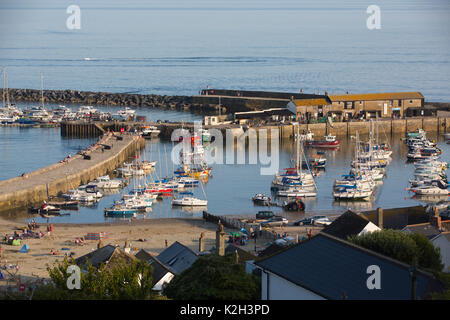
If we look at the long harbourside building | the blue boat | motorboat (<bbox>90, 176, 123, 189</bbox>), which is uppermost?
the long harbourside building

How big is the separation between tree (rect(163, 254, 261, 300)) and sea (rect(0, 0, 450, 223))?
13.9 m

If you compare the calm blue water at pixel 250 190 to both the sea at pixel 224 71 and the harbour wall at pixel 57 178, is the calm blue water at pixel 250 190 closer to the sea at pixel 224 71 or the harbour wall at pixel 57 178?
the sea at pixel 224 71

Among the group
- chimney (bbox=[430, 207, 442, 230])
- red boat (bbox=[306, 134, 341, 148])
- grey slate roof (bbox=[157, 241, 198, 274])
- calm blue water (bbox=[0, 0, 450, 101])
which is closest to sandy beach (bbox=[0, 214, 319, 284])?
grey slate roof (bbox=[157, 241, 198, 274])

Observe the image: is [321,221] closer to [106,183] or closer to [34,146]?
[106,183]

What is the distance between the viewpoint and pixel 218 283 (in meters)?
13.7

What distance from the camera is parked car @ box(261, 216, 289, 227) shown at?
92.0 feet

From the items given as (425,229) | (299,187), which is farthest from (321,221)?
(299,187)

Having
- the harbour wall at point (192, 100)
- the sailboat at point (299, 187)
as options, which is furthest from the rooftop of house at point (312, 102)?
the sailboat at point (299, 187)

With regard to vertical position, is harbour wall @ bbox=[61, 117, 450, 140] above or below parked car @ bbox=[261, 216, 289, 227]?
above

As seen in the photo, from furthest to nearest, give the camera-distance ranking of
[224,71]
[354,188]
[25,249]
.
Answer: [224,71] < [354,188] < [25,249]

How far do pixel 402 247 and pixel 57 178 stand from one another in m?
24.1

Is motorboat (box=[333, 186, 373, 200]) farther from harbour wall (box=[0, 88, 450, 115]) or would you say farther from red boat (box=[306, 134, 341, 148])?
harbour wall (box=[0, 88, 450, 115])

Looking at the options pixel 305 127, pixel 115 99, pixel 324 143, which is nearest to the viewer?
pixel 324 143
